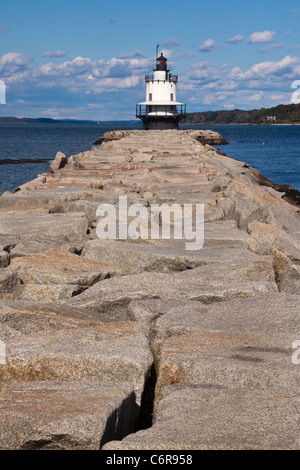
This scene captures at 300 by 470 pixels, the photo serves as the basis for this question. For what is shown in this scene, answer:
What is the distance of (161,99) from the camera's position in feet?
150

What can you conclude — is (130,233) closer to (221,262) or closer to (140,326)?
(221,262)

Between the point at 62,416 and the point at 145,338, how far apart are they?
0.95 m

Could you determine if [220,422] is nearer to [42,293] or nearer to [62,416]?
[62,416]

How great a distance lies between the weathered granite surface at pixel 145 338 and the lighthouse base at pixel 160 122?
134 feet

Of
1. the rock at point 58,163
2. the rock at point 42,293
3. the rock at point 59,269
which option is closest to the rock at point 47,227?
the rock at point 59,269

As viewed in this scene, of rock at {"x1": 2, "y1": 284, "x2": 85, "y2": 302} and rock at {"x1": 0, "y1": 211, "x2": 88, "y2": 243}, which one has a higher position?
rock at {"x1": 0, "y1": 211, "x2": 88, "y2": 243}

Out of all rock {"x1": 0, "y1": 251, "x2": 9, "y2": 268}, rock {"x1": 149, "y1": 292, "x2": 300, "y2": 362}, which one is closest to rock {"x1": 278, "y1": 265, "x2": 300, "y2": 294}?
rock {"x1": 149, "y1": 292, "x2": 300, "y2": 362}

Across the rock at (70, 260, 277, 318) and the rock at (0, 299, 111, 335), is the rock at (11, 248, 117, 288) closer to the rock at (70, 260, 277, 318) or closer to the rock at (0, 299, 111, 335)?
the rock at (70, 260, 277, 318)

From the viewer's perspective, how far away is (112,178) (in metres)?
9.47

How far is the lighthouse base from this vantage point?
46125 mm

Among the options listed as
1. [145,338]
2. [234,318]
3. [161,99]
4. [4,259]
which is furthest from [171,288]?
[161,99]

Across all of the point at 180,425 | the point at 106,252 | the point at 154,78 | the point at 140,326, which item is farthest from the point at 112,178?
the point at 154,78

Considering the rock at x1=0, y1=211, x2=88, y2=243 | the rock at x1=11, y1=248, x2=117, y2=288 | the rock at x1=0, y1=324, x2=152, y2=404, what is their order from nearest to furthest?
the rock at x1=0, y1=324, x2=152, y2=404, the rock at x1=11, y1=248, x2=117, y2=288, the rock at x1=0, y1=211, x2=88, y2=243

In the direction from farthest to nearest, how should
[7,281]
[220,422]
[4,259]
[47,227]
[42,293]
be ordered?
[47,227]
[4,259]
[7,281]
[42,293]
[220,422]
